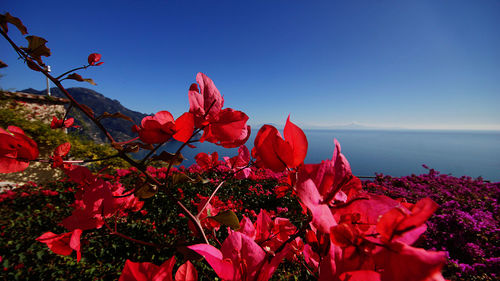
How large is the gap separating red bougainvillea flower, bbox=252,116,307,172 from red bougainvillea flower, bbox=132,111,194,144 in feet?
0.55

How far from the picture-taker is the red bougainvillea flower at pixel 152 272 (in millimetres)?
346

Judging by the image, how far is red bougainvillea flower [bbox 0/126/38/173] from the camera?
1.42 feet

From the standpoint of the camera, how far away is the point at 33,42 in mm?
501

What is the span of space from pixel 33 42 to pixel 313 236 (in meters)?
0.91

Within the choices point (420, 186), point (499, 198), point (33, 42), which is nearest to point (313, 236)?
point (33, 42)

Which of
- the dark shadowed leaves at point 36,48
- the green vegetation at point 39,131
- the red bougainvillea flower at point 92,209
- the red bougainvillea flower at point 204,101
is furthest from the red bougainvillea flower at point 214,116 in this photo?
the green vegetation at point 39,131

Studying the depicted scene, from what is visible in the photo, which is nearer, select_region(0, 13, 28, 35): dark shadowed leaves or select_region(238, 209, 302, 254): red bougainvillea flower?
select_region(0, 13, 28, 35): dark shadowed leaves

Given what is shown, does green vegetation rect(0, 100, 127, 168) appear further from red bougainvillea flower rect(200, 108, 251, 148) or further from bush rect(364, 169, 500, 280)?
bush rect(364, 169, 500, 280)

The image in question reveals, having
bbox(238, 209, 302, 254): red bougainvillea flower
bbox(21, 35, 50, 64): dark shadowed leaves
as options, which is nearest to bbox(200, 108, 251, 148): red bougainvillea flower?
bbox(238, 209, 302, 254): red bougainvillea flower

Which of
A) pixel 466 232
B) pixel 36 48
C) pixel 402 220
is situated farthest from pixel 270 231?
pixel 466 232

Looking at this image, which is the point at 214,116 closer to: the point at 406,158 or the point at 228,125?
the point at 228,125

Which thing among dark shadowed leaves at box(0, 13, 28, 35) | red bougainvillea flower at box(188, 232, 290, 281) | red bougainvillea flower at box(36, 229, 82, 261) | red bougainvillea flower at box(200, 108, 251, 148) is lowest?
red bougainvillea flower at box(36, 229, 82, 261)

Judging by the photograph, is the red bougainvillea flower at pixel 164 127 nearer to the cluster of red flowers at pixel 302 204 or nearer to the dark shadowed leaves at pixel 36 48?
the cluster of red flowers at pixel 302 204

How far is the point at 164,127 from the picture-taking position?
0.42 meters
